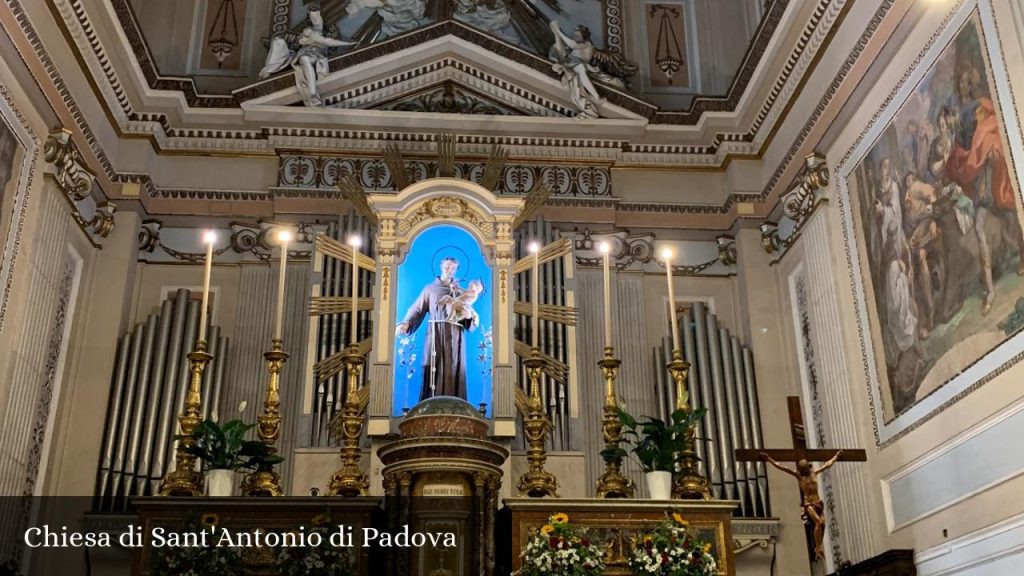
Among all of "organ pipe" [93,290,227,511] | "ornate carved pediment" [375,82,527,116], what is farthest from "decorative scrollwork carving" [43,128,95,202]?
"ornate carved pediment" [375,82,527,116]

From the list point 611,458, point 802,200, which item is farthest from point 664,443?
point 802,200

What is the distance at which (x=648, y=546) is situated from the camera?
20.2 feet

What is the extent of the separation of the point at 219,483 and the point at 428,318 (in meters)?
3.17

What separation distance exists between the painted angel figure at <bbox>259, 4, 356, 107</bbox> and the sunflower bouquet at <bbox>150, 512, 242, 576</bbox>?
591cm

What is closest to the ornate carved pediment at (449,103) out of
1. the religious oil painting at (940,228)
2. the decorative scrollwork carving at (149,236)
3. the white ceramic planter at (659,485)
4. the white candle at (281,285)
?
the decorative scrollwork carving at (149,236)

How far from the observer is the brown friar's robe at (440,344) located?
9.20m

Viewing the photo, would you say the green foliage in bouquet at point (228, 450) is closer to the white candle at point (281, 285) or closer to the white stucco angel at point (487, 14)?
the white candle at point (281, 285)

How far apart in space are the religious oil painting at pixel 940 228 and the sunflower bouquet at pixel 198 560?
4818 millimetres

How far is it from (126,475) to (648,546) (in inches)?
215

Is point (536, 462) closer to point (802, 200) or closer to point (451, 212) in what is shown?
point (451, 212)

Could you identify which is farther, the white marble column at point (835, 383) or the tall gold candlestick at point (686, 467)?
the white marble column at point (835, 383)

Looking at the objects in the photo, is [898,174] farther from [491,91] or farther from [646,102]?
[491,91]

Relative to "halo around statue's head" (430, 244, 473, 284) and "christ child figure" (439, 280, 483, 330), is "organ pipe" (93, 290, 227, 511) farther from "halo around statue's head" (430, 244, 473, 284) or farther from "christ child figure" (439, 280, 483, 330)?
"christ child figure" (439, 280, 483, 330)

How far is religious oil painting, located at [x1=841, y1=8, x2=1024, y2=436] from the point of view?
645cm
